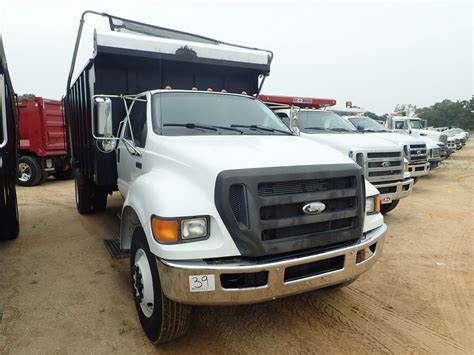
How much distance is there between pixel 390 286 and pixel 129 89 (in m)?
4.15

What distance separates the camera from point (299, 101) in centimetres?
1184

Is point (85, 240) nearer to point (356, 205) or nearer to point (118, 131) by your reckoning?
point (118, 131)

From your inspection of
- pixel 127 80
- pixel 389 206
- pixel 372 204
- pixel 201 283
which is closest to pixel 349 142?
pixel 389 206

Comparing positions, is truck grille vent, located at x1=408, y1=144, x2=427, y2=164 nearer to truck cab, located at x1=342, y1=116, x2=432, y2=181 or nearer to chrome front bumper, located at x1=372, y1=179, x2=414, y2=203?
truck cab, located at x1=342, y1=116, x2=432, y2=181

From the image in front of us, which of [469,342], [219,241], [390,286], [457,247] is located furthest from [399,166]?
[219,241]

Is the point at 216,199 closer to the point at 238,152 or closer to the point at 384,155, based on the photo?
the point at 238,152

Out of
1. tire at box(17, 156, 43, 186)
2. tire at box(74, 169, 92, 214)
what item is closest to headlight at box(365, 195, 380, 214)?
tire at box(74, 169, 92, 214)

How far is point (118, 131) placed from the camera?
4949mm

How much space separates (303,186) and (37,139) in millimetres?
10818

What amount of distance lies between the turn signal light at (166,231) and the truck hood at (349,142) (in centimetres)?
445

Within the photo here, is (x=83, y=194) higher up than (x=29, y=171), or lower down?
higher up

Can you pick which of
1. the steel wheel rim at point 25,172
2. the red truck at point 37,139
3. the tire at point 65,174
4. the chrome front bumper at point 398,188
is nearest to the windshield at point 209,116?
the chrome front bumper at point 398,188

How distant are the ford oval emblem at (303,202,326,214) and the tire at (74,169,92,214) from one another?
17.1ft

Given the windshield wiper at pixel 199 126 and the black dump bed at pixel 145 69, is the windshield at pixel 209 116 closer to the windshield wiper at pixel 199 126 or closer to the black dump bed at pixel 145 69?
the windshield wiper at pixel 199 126
